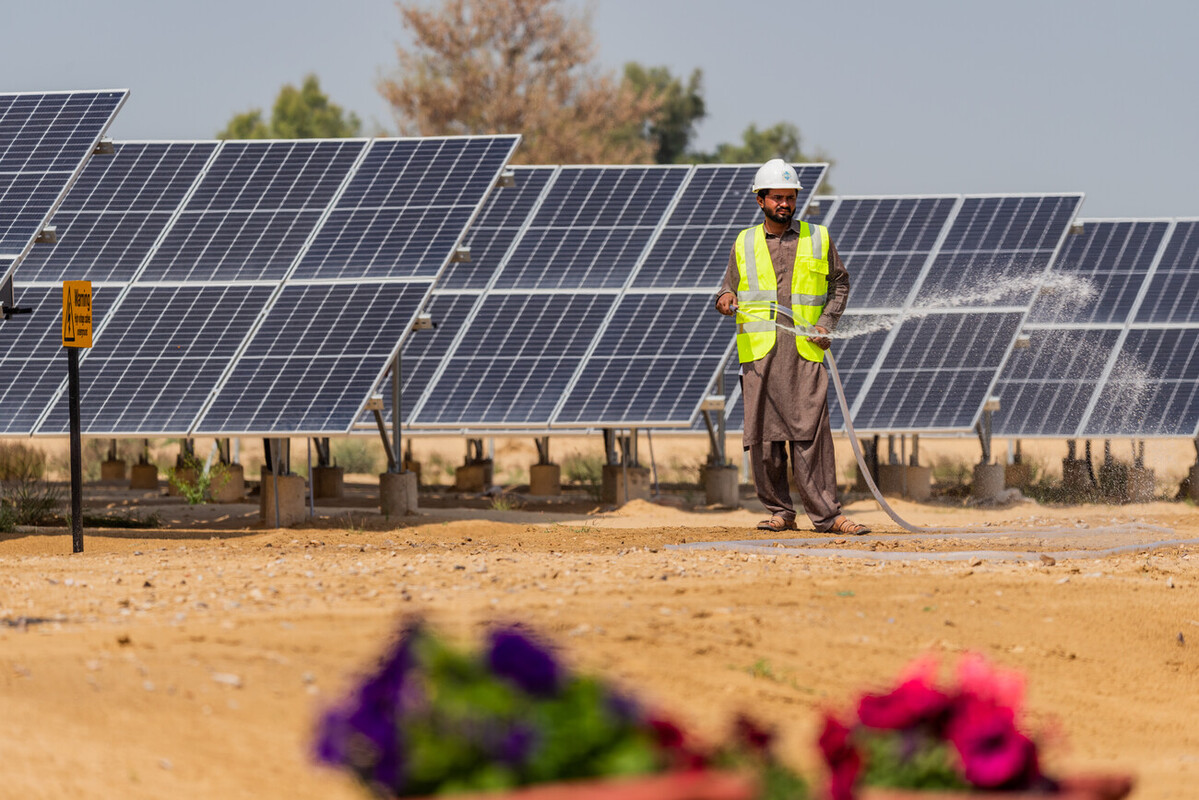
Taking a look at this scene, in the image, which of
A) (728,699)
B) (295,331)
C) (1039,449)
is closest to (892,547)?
(728,699)

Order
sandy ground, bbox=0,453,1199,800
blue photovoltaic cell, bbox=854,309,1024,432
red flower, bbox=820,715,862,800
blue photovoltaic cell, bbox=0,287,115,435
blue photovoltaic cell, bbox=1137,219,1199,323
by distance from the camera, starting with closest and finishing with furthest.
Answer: red flower, bbox=820,715,862,800 → sandy ground, bbox=0,453,1199,800 → blue photovoltaic cell, bbox=0,287,115,435 → blue photovoltaic cell, bbox=854,309,1024,432 → blue photovoltaic cell, bbox=1137,219,1199,323

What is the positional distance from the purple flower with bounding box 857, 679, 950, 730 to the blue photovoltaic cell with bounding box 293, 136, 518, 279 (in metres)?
9.78

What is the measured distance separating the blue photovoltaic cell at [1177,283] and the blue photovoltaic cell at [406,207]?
8680 mm

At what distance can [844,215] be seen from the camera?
1955 cm

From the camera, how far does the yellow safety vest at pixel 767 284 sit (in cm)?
1055

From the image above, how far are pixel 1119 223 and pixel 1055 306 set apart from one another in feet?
6.64

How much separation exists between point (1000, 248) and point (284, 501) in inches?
366

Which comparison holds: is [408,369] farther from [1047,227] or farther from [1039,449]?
[1039,449]

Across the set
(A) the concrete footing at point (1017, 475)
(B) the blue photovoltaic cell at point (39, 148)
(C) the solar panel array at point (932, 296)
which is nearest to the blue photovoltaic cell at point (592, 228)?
(C) the solar panel array at point (932, 296)

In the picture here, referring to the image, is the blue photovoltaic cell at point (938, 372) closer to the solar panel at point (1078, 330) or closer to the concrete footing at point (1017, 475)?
the solar panel at point (1078, 330)

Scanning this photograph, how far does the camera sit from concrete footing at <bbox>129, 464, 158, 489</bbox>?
63.1 ft

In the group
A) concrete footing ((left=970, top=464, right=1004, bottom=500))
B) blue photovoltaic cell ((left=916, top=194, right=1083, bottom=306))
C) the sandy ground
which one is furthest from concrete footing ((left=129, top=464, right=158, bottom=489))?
the sandy ground

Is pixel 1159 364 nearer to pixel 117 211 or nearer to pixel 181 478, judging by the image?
pixel 181 478

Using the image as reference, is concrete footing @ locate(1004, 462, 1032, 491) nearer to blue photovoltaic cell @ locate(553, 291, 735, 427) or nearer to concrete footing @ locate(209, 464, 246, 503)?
blue photovoltaic cell @ locate(553, 291, 735, 427)
